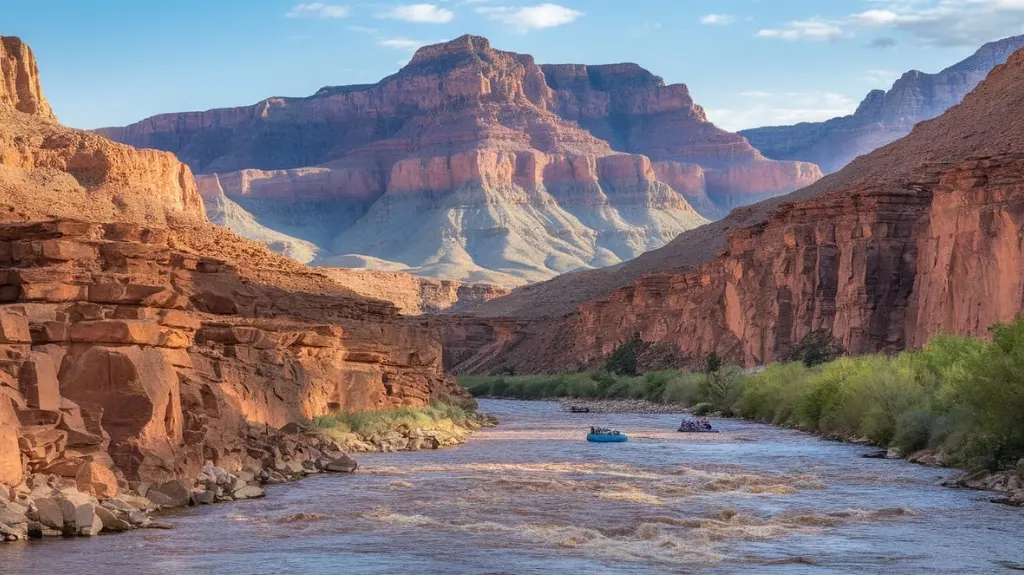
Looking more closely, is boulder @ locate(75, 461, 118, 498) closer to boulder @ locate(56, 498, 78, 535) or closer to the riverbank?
the riverbank

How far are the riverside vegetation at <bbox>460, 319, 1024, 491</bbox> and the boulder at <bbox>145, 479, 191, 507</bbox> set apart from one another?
16271mm

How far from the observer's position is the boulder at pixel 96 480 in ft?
78.5

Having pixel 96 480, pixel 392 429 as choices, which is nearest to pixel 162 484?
pixel 96 480

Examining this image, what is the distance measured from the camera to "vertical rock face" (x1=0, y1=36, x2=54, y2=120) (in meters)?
86.1

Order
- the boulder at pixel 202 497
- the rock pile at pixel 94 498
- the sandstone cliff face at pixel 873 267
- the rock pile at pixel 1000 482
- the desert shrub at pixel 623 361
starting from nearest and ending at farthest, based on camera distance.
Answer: the rock pile at pixel 94 498 < the boulder at pixel 202 497 < the rock pile at pixel 1000 482 < the sandstone cliff face at pixel 873 267 < the desert shrub at pixel 623 361

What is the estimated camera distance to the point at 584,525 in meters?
25.8

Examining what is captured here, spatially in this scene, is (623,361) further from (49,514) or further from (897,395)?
(49,514)

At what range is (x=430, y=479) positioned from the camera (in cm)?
3338

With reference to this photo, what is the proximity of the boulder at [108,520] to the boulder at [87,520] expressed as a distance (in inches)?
5.8

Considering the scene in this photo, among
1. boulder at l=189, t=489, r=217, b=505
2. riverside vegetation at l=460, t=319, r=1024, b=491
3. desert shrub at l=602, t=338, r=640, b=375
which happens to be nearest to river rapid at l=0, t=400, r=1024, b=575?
boulder at l=189, t=489, r=217, b=505

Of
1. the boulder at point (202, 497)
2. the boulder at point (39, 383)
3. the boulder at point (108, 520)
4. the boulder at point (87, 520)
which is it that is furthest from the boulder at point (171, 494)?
the boulder at point (87, 520)

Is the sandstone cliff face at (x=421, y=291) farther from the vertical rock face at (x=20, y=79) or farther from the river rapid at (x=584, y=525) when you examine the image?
the river rapid at (x=584, y=525)

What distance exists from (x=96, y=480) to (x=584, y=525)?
815cm

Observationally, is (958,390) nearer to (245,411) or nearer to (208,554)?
(245,411)
